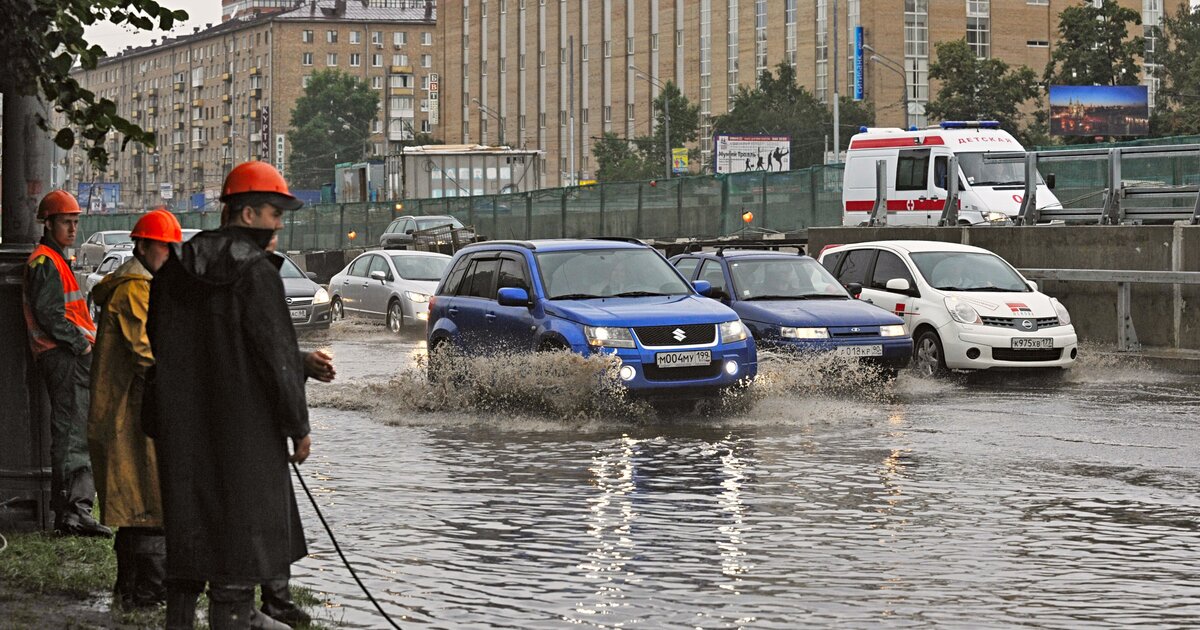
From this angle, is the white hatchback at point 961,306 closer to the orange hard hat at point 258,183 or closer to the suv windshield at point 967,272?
the suv windshield at point 967,272

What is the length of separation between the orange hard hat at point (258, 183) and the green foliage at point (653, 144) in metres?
84.9

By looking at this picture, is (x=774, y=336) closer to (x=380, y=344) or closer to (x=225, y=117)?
(x=380, y=344)

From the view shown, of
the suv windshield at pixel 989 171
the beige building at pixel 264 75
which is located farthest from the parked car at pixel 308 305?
the beige building at pixel 264 75

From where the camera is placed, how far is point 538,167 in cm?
5806

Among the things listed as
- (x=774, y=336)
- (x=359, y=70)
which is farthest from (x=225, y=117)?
(x=774, y=336)

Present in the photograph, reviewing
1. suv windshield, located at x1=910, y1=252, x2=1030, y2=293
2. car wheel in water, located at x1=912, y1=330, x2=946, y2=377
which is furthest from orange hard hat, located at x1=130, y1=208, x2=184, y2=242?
suv windshield, located at x1=910, y1=252, x2=1030, y2=293

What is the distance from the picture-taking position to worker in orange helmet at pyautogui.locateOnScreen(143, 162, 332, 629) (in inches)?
217

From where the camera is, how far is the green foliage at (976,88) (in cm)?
7781

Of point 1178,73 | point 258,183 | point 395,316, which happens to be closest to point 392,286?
point 395,316

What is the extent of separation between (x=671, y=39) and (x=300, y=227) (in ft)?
154

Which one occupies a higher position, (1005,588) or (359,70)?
(359,70)

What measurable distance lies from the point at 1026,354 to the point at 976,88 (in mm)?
60666

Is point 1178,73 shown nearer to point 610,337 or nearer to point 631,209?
point 631,209

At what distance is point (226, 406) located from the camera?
555 centimetres
